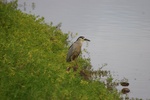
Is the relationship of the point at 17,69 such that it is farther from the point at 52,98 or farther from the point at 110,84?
the point at 110,84

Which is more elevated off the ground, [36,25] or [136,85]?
[36,25]

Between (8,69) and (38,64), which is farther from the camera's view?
(38,64)

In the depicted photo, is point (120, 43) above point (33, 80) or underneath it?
above

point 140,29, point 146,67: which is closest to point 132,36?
point 140,29

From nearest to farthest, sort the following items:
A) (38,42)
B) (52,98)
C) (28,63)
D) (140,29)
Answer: (52,98) → (28,63) → (38,42) → (140,29)

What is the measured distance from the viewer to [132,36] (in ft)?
86.1

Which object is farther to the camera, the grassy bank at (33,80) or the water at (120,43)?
the water at (120,43)

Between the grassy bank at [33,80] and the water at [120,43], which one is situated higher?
the water at [120,43]

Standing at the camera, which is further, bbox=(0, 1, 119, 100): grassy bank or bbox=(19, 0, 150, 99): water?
bbox=(19, 0, 150, 99): water

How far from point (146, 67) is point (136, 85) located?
3300 millimetres

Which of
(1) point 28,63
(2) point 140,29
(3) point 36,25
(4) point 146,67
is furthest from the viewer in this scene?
(2) point 140,29

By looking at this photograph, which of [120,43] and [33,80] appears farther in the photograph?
[120,43]

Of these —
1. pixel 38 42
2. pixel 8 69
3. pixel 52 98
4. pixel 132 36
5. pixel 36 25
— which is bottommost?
pixel 52 98

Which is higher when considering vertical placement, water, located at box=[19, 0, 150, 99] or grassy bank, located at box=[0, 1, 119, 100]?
water, located at box=[19, 0, 150, 99]
